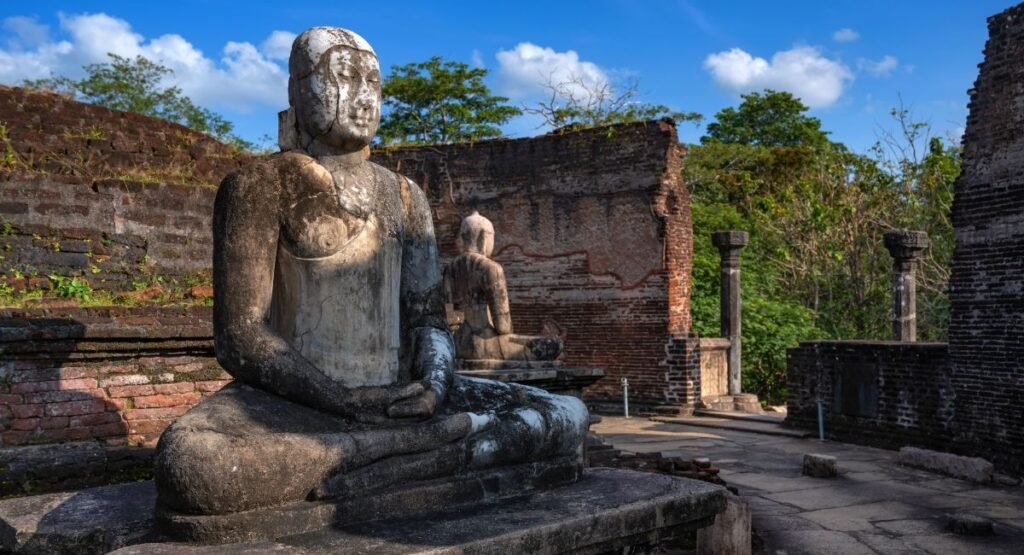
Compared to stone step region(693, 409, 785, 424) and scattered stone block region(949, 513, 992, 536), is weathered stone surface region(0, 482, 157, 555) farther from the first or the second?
stone step region(693, 409, 785, 424)

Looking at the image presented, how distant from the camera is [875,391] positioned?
10414 millimetres

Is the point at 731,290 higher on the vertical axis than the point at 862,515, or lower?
higher

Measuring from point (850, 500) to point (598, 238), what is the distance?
25.7 ft

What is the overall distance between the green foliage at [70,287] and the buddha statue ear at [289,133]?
4.54 meters

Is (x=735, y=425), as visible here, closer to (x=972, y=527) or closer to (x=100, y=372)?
(x=972, y=527)

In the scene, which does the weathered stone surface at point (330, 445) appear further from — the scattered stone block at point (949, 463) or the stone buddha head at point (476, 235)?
the scattered stone block at point (949, 463)

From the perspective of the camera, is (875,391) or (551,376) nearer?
(551,376)

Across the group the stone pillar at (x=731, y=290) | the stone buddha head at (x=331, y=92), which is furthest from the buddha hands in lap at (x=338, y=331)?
the stone pillar at (x=731, y=290)

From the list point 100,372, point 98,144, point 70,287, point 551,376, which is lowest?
point 551,376

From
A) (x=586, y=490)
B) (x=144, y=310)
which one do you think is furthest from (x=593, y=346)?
(x=586, y=490)

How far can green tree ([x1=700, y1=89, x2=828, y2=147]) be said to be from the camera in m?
32.3

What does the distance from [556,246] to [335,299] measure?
11.8m

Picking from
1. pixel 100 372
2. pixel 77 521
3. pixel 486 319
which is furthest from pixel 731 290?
pixel 77 521

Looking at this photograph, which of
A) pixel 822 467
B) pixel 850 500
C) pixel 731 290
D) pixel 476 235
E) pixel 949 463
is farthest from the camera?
pixel 731 290
